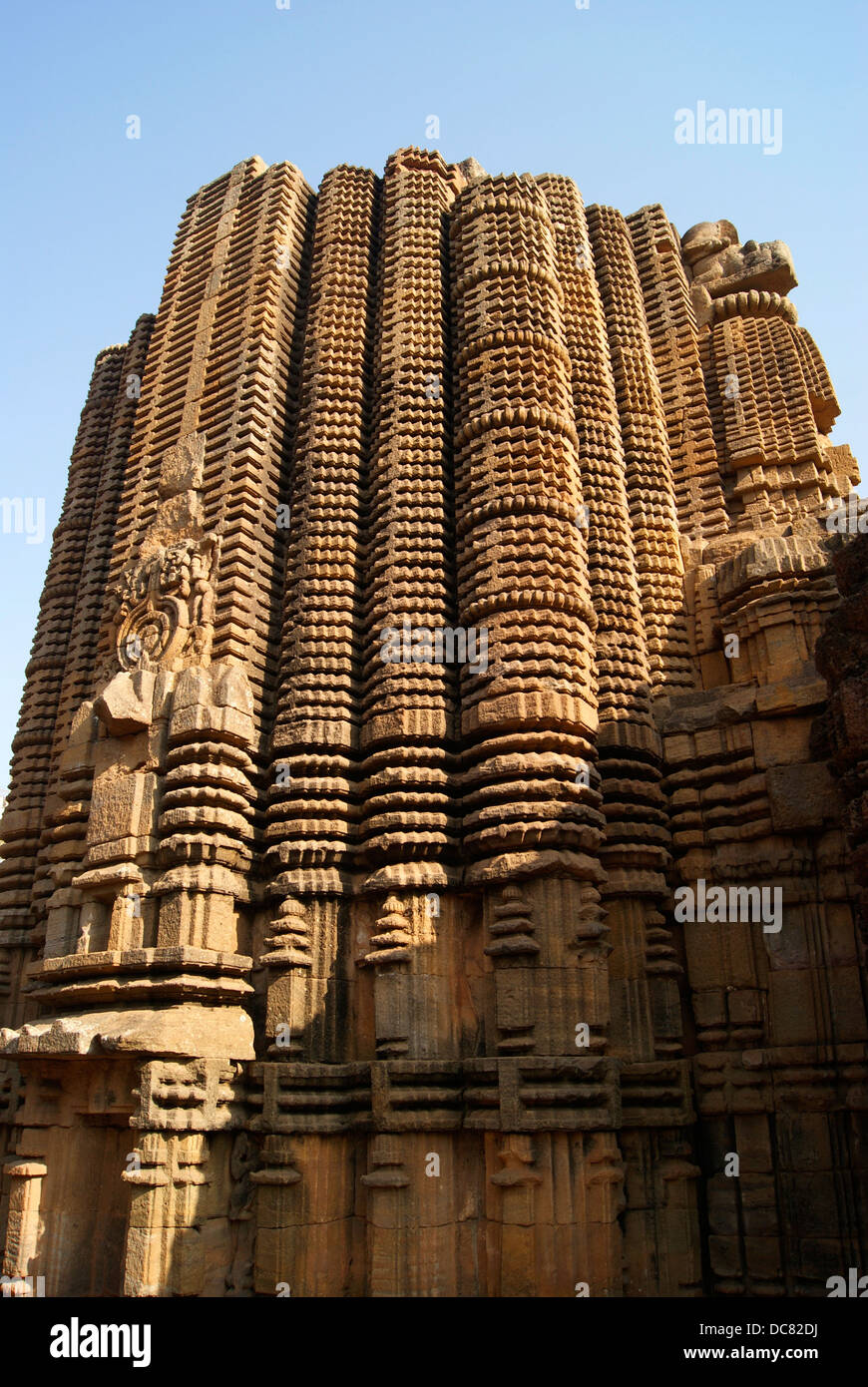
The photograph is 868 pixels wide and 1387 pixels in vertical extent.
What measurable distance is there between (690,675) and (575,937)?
540 cm

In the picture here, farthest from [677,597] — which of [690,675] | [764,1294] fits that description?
[764,1294]

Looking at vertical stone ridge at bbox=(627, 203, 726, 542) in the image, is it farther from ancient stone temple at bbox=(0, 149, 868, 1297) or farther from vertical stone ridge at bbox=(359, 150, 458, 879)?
vertical stone ridge at bbox=(359, 150, 458, 879)

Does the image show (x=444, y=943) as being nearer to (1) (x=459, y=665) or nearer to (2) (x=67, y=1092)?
(1) (x=459, y=665)

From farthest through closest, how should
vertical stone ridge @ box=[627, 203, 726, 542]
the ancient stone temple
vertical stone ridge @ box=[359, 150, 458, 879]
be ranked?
vertical stone ridge @ box=[627, 203, 726, 542] < vertical stone ridge @ box=[359, 150, 458, 879] < the ancient stone temple

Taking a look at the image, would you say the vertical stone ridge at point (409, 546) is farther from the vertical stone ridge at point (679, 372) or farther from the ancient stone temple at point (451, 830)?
the vertical stone ridge at point (679, 372)

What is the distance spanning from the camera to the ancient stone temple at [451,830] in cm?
1000

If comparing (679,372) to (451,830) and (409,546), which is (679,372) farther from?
(451,830)

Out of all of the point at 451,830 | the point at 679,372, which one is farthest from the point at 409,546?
the point at 679,372

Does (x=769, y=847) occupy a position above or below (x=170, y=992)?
above

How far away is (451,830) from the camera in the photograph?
11.7 m

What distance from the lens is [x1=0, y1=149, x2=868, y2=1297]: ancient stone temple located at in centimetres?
1000

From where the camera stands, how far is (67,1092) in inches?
426

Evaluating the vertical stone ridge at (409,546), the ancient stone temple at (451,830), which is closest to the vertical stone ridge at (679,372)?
the ancient stone temple at (451,830)

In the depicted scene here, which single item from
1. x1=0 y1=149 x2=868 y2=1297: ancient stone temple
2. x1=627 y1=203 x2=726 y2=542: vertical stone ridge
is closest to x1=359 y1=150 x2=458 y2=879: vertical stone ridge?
x1=0 y1=149 x2=868 y2=1297: ancient stone temple
